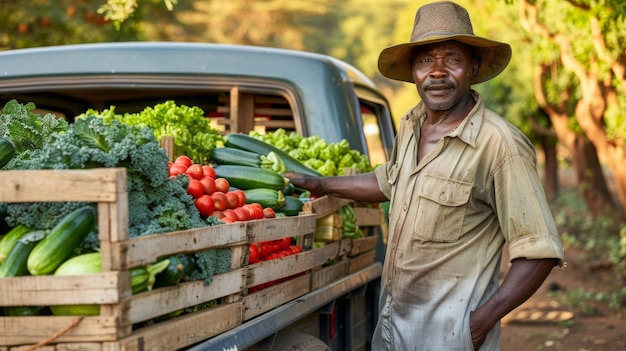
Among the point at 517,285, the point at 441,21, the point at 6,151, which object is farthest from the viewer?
the point at 441,21

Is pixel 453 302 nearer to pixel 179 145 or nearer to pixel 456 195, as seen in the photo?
pixel 456 195

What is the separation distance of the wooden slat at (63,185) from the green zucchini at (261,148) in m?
2.63

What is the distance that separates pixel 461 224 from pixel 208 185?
1201 mm

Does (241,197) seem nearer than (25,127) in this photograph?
No

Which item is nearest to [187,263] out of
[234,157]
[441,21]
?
[441,21]

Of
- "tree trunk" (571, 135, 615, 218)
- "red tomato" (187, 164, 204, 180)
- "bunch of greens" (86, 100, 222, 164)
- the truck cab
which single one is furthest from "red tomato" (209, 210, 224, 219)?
"tree trunk" (571, 135, 615, 218)

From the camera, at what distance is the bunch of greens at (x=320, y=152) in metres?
5.55

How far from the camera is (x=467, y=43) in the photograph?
164 inches

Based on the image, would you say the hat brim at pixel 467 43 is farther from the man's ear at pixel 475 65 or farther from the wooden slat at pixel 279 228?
the wooden slat at pixel 279 228

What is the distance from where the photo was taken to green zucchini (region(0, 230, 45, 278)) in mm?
2883

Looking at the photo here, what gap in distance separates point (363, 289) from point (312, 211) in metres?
1.00

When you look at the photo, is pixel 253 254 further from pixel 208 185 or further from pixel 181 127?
pixel 181 127

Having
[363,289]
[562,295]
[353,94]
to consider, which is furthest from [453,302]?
[562,295]

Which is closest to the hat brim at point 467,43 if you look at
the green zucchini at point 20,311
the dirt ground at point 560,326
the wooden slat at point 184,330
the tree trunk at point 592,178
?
the wooden slat at point 184,330
